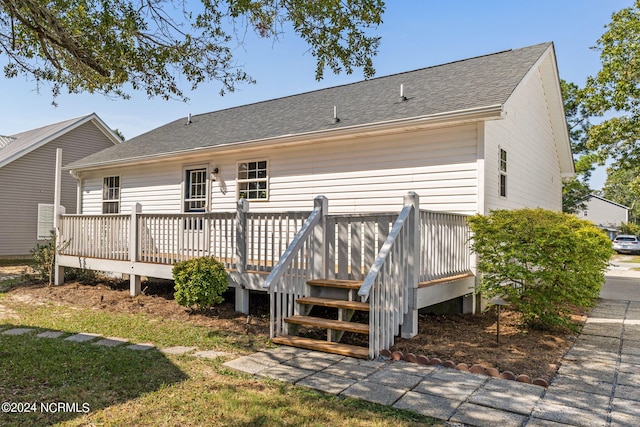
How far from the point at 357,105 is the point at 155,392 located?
7324 millimetres

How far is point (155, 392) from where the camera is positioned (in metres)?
3.63

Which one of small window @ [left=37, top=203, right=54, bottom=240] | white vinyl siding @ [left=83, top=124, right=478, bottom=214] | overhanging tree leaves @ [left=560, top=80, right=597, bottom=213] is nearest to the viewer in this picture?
white vinyl siding @ [left=83, top=124, right=478, bottom=214]

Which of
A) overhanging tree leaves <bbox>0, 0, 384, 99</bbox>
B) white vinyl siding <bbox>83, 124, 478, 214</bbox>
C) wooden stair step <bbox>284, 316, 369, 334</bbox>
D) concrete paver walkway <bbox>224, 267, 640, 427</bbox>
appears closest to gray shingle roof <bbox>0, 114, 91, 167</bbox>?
white vinyl siding <bbox>83, 124, 478, 214</bbox>

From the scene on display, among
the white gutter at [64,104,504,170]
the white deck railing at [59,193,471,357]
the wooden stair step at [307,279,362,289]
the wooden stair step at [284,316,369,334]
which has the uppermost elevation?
the white gutter at [64,104,504,170]

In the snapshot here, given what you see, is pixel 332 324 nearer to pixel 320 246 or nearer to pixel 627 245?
pixel 320 246

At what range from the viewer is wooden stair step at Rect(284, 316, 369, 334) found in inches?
190

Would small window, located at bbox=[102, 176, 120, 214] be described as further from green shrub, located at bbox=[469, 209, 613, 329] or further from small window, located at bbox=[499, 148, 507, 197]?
green shrub, located at bbox=[469, 209, 613, 329]

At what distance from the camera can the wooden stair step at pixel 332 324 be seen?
4.83 metres

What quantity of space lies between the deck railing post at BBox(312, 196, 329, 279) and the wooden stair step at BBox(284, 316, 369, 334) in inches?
30.2

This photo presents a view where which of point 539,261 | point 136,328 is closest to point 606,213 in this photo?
point 539,261

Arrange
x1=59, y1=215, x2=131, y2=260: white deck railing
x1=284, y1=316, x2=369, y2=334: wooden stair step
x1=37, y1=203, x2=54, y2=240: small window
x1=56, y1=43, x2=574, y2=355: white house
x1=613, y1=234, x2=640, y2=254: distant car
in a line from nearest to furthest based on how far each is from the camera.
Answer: x1=284, y1=316, x2=369, y2=334: wooden stair step < x1=56, y1=43, x2=574, y2=355: white house < x1=59, y1=215, x2=131, y2=260: white deck railing < x1=37, y1=203, x2=54, y2=240: small window < x1=613, y1=234, x2=640, y2=254: distant car

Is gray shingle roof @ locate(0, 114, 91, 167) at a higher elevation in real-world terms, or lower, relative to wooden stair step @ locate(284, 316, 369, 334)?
higher

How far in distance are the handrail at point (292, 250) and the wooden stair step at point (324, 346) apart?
72 cm

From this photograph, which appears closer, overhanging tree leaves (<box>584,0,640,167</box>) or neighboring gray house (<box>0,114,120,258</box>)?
overhanging tree leaves (<box>584,0,640,167</box>)
